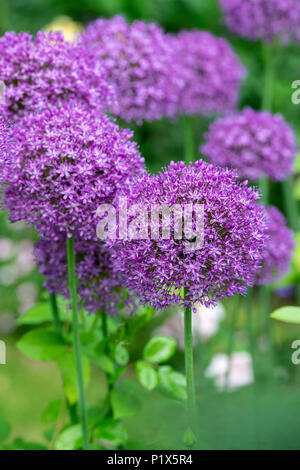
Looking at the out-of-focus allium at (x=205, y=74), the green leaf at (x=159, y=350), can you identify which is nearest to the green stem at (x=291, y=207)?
the out-of-focus allium at (x=205, y=74)

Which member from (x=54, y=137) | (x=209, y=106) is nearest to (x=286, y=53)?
(x=209, y=106)

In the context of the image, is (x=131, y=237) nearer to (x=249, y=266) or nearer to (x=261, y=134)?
(x=249, y=266)

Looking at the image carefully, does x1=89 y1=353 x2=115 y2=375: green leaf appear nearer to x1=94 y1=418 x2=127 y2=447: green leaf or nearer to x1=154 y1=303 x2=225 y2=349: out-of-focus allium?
x1=94 y1=418 x2=127 y2=447: green leaf

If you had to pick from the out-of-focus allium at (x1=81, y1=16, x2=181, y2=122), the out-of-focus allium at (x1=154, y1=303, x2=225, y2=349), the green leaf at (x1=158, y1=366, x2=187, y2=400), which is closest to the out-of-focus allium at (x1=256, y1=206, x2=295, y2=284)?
the out-of-focus allium at (x1=81, y1=16, x2=181, y2=122)

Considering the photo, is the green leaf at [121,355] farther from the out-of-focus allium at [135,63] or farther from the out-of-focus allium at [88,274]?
the out-of-focus allium at [135,63]

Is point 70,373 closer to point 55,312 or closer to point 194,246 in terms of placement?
point 55,312

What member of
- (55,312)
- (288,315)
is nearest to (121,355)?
(55,312)
